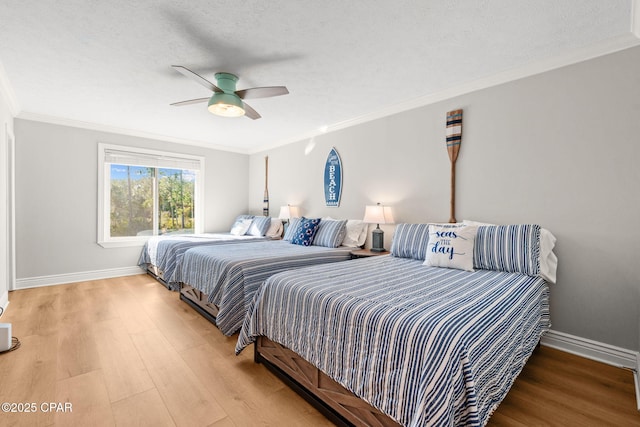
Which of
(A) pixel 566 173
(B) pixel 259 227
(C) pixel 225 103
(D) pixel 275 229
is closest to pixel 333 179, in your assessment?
(D) pixel 275 229

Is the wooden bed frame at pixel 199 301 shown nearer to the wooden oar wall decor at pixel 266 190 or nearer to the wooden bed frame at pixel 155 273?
the wooden bed frame at pixel 155 273

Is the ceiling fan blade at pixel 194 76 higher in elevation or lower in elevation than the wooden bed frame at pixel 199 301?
higher

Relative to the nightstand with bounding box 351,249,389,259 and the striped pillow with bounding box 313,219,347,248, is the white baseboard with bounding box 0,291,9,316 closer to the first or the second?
the striped pillow with bounding box 313,219,347,248

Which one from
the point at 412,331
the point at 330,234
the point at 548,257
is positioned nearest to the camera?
the point at 412,331

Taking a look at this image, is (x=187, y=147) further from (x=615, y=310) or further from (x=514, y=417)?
(x=615, y=310)

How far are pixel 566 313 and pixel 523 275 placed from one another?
2.03 feet

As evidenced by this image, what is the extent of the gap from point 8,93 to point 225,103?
2.51 meters

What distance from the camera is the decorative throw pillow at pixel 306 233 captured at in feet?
12.3

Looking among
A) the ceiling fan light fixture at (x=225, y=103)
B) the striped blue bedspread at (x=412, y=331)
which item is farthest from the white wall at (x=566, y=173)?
the ceiling fan light fixture at (x=225, y=103)

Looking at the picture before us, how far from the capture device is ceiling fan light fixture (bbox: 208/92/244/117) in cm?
252

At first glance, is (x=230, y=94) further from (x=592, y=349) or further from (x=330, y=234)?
(x=592, y=349)

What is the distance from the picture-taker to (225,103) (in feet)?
8.24

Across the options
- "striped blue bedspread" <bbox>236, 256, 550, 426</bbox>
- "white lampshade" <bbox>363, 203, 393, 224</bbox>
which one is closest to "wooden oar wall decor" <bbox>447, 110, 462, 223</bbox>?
"white lampshade" <bbox>363, 203, 393, 224</bbox>

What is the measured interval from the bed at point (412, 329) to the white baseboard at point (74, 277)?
3.58m
